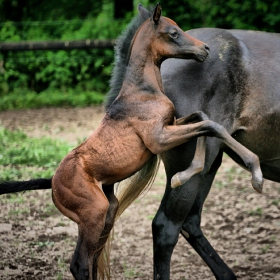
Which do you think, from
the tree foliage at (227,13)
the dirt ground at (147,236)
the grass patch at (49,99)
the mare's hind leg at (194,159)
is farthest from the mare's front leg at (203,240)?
the grass patch at (49,99)

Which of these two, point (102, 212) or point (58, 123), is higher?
point (102, 212)

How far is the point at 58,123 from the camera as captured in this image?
36.0 ft

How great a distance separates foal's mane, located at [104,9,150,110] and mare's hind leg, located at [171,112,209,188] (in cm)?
48

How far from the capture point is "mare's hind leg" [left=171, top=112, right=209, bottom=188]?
3.59 m

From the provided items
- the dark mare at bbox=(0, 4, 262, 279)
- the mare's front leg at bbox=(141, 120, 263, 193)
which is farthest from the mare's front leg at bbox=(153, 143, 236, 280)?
the mare's front leg at bbox=(141, 120, 263, 193)

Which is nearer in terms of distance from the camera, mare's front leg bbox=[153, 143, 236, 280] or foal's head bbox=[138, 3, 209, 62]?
foal's head bbox=[138, 3, 209, 62]

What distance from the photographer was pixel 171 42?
12.3 ft

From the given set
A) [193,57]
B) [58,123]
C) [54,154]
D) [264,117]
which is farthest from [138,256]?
[58,123]

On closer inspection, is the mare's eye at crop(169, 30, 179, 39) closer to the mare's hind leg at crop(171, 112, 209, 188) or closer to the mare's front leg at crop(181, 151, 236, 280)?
the mare's hind leg at crop(171, 112, 209, 188)

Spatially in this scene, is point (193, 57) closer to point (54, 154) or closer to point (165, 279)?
point (165, 279)

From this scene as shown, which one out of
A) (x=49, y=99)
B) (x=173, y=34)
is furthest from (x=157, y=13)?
(x=49, y=99)

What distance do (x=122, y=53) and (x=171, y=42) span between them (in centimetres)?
37

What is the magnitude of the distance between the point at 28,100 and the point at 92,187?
32.9 feet

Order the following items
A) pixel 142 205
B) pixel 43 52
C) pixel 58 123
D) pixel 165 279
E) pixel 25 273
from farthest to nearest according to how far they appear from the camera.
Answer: pixel 43 52 < pixel 58 123 < pixel 142 205 < pixel 25 273 < pixel 165 279
